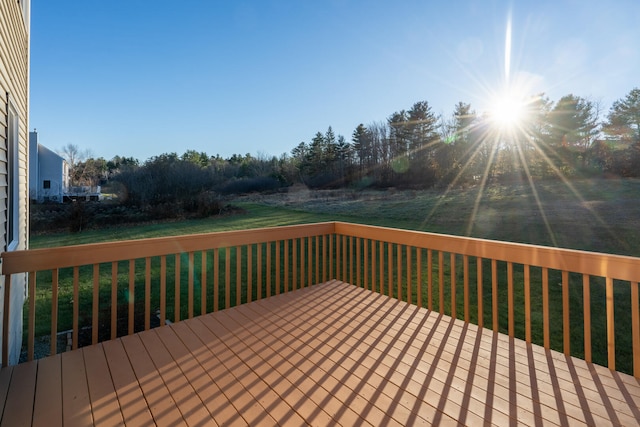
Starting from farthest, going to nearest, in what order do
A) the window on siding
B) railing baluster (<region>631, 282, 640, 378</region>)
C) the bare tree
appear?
the bare tree, the window on siding, railing baluster (<region>631, 282, 640, 378</region>)

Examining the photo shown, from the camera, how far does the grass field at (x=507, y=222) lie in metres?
4.17

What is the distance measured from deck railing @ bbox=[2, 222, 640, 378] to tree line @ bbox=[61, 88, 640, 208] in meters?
6.04

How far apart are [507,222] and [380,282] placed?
6476 millimetres

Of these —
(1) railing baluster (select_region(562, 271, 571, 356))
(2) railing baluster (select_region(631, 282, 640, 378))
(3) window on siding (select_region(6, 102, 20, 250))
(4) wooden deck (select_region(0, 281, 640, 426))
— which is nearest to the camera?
(4) wooden deck (select_region(0, 281, 640, 426))

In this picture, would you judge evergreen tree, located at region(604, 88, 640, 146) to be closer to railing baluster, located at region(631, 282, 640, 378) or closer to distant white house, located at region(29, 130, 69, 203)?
railing baluster, located at region(631, 282, 640, 378)

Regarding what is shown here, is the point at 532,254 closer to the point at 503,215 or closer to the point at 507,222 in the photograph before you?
the point at 507,222

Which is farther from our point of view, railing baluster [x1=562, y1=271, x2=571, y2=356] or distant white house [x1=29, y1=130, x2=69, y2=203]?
distant white house [x1=29, y1=130, x2=69, y2=203]

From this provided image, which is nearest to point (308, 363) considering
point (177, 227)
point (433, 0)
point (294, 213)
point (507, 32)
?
point (433, 0)

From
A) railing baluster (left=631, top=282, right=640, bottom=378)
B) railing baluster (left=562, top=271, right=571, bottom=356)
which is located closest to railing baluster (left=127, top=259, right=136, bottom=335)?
railing baluster (left=562, top=271, right=571, bottom=356)

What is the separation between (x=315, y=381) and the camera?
1783 mm

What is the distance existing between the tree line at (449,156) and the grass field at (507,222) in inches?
34.1

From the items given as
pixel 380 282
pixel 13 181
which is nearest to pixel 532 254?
pixel 380 282

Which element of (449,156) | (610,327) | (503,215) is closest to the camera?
(610,327)

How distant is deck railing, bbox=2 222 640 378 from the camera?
199 centimetres
